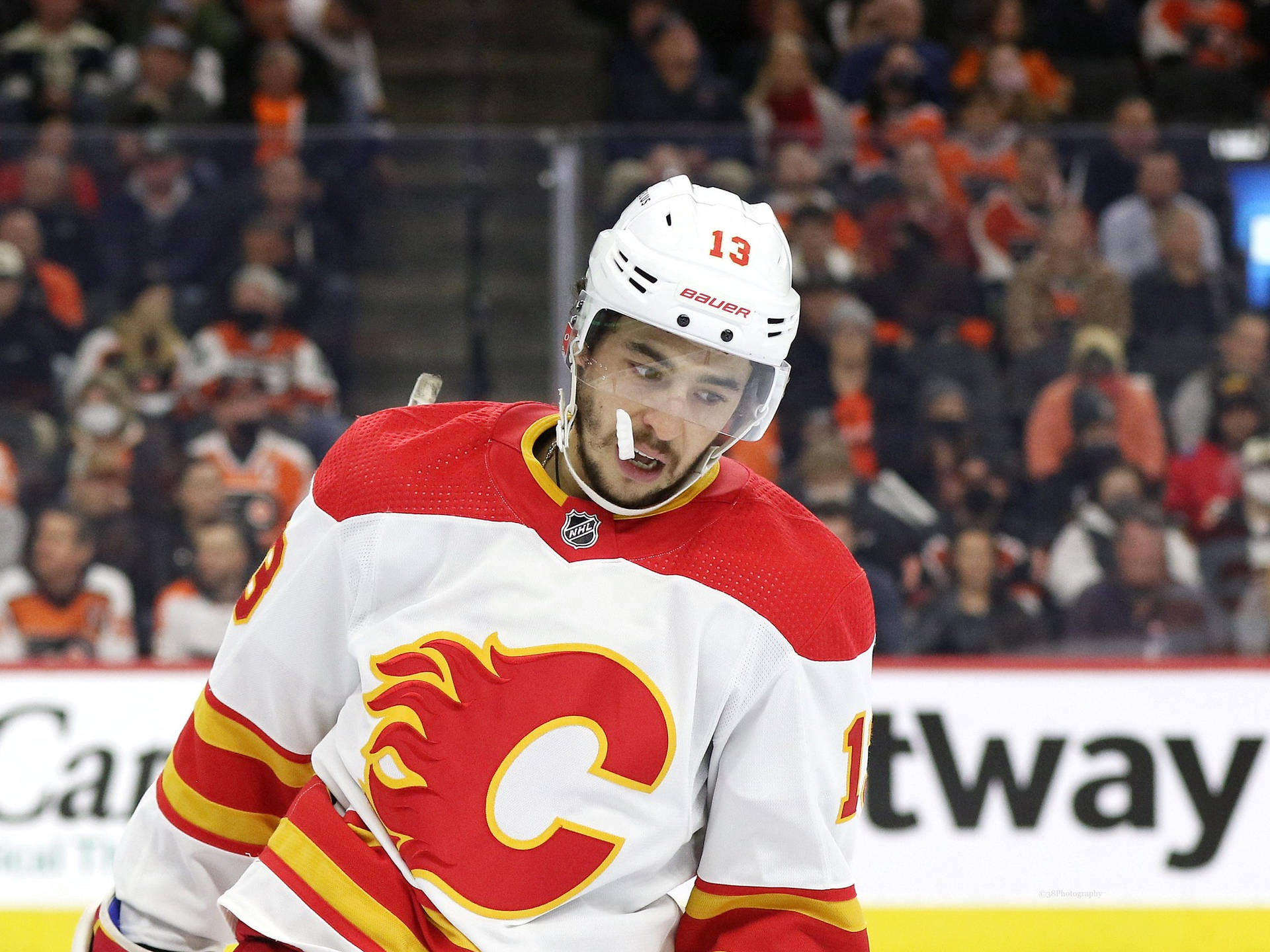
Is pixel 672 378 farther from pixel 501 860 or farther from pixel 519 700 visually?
pixel 501 860

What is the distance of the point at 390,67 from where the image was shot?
6816 mm

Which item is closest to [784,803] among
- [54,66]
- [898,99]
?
[898,99]

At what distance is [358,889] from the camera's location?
164 cm

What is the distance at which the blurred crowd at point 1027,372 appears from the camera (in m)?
4.27

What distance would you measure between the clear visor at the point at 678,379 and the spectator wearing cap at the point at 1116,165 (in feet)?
9.78

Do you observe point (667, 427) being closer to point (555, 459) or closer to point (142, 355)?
point (555, 459)

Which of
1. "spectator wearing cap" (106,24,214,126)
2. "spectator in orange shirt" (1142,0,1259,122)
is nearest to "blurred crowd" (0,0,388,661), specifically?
"spectator wearing cap" (106,24,214,126)

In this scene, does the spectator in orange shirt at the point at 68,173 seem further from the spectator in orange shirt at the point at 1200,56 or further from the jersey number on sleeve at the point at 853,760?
the spectator in orange shirt at the point at 1200,56

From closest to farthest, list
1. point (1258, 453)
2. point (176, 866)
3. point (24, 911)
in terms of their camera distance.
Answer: point (176, 866)
point (24, 911)
point (1258, 453)

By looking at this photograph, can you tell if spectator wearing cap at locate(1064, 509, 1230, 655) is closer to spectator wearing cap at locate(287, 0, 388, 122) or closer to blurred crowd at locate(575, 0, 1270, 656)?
blurred crowd at locate(575, 0, 1270, 656)

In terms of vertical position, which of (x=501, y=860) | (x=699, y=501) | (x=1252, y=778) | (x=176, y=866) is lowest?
(x=1252, y=778)

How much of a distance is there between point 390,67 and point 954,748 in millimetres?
4461

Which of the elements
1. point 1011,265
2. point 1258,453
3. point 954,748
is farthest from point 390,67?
point 954,748

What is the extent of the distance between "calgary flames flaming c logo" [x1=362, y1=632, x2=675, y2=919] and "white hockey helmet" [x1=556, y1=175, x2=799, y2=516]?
0.18 metres
